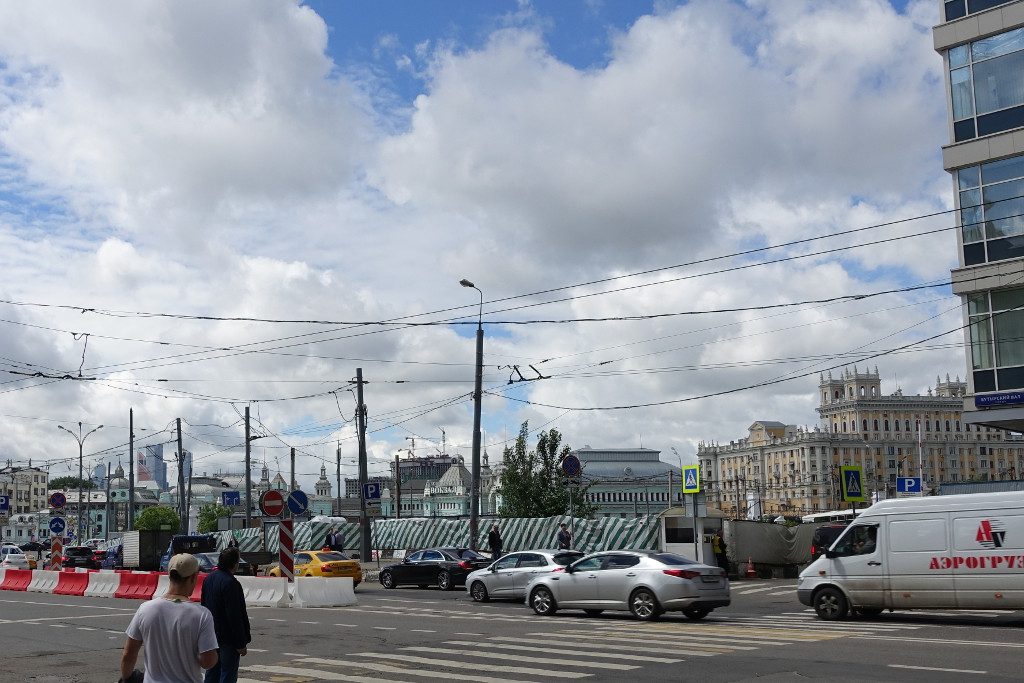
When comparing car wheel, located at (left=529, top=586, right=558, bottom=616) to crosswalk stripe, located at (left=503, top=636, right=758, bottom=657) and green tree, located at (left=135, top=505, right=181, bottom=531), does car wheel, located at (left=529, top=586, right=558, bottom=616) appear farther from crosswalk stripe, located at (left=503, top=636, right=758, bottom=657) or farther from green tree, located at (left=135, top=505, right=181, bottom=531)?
green tree, located at (left=135, top=505, right=181, bottom=531)

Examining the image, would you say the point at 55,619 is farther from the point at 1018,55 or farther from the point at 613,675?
the point at 1018,55

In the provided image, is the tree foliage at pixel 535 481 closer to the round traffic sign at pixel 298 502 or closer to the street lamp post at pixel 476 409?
the street lamp post at pixel 476 409

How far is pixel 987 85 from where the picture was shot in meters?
33.5

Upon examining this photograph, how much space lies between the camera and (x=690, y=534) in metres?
34.9

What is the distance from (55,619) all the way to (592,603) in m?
11.3

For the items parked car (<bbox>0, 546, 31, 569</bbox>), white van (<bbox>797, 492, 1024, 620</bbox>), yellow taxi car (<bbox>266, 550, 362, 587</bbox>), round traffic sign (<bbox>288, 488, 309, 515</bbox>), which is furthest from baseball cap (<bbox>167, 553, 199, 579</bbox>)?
parked car (<bbox>0, 546, 31, 569</bbox>)

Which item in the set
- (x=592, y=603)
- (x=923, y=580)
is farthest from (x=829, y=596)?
(x=592, y=603)

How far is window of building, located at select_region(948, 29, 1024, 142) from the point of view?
32625mm

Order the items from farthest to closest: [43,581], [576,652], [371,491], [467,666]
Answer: [371,491]
[43,581]
[576,652]
[467,666]

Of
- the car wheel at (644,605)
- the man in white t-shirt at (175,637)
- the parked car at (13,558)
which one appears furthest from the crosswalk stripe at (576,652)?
the parked car at (13,558)

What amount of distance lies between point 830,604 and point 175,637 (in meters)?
16.3

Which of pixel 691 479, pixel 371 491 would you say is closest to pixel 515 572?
pixel 691 479

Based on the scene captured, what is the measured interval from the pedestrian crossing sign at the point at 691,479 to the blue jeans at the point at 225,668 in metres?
24.1

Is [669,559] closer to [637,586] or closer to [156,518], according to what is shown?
[637,586]
